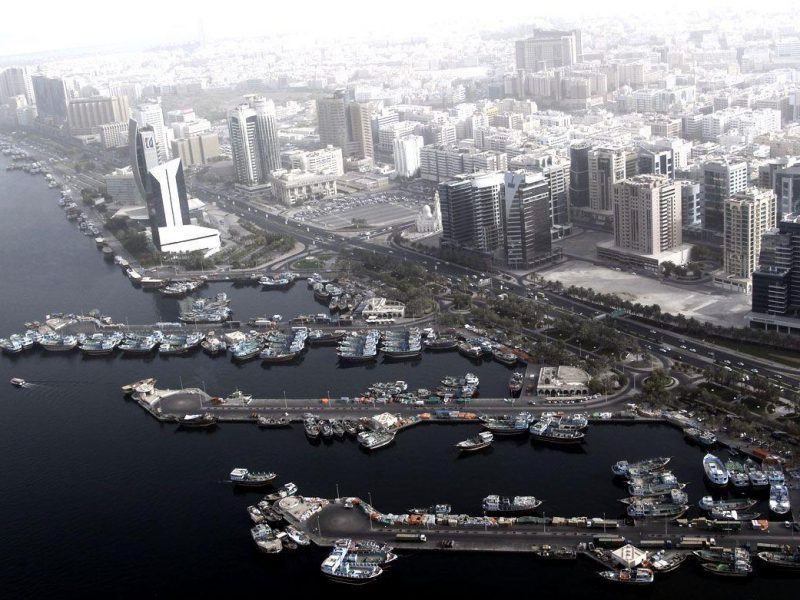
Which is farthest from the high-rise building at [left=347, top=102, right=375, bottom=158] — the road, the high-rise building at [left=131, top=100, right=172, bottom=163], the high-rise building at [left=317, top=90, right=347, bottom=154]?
the road

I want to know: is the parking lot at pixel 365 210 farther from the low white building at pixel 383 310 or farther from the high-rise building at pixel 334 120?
the low white building at pixel 383 310

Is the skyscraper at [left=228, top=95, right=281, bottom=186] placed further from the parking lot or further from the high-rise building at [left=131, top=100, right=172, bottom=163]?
the parking lot

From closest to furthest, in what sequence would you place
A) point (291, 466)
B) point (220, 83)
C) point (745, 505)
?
1. point (745, 505)
2. point (291, 466)
3. point (220, 83)

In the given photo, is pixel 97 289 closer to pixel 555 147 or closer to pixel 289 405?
pixel 289 405

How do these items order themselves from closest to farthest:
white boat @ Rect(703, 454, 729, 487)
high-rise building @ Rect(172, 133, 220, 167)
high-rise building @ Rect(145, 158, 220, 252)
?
white boat @ Rect(703, 454, 729, 487) → high-rise building @ Rect(145, 158, 220, 252) → high-rise building @ Rect(172, 133, 220, 167)

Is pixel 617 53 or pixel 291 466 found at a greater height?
pixel 617 53

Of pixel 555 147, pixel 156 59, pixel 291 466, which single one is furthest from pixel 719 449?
pixel 156 59

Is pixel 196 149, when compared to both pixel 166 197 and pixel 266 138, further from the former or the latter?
pixel 166 197
